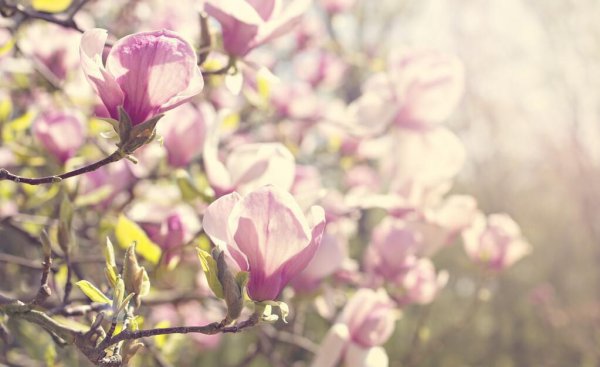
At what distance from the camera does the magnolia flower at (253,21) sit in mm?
812

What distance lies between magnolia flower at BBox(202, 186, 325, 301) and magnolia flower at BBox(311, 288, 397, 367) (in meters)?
0.36

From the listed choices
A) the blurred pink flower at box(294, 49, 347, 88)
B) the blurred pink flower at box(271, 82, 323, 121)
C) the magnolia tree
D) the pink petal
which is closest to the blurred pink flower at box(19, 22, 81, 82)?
the magnolia tree

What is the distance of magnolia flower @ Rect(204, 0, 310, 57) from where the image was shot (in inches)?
32.0

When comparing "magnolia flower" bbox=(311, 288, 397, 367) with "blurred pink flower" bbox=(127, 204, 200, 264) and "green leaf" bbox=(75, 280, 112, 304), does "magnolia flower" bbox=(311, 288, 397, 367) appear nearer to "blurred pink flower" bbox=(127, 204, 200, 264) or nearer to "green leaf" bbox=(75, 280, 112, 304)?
"blurred pink flower" bbox=(127, 204, 200, 264)

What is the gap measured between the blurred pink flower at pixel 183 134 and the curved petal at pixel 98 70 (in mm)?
413

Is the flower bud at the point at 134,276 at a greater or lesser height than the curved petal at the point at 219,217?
lesser

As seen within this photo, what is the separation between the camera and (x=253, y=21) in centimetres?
81

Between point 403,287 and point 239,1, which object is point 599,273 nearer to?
point 403,287

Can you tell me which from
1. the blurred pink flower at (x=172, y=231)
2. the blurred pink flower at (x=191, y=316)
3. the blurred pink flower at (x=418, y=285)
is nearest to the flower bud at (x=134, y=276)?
the blurred pink flower at (x=172, y=231)

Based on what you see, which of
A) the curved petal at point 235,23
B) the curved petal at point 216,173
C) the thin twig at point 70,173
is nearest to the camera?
the thin twig at point 70,173

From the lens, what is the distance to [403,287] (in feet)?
4.23

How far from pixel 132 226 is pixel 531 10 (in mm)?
5618

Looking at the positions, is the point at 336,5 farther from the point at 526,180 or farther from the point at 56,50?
the point at 526,180

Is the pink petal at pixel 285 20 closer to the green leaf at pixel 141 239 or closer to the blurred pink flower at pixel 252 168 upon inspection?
the blurred pink flower at pixel 252 168
